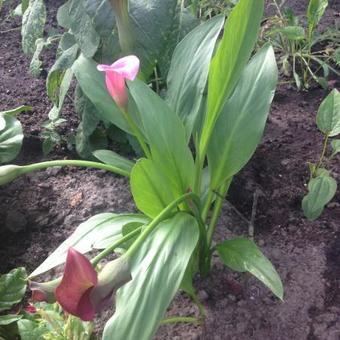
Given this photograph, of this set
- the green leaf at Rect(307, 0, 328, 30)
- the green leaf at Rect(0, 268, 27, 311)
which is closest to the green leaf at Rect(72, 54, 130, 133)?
the green leaf at Rect(0, 268, 27, 311)

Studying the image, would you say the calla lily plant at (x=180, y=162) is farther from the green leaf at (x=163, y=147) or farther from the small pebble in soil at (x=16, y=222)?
the small pebble in soil at (x=16, y=222)

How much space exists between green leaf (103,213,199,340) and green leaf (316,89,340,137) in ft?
1.37

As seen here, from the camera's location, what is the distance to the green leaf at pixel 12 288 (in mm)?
986

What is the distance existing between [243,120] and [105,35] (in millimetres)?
334

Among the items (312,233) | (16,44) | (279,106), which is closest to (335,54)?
(279,106)

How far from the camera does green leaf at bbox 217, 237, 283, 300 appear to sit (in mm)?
809

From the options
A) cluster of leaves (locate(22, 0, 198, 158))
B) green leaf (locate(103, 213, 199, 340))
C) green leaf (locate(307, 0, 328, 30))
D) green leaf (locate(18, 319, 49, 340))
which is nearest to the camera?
green leaf (locate(103, 213, 199, 340))

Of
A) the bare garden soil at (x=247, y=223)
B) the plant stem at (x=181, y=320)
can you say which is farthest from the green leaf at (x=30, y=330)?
the plant stem at (x=181, y=320)

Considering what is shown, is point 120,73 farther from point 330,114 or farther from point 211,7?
point 211,7

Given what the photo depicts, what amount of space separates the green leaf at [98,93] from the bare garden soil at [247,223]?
25 centimetres

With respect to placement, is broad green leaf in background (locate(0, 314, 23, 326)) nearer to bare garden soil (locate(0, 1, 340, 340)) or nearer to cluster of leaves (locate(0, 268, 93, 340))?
cluster of leaves (locate(0, 268, 93, 340))

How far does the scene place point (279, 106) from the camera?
1.39 metres

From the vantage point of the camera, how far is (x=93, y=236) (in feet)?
2.86

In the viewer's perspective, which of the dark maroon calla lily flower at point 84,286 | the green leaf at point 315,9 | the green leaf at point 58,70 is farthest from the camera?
the green leaf at point 315,9
